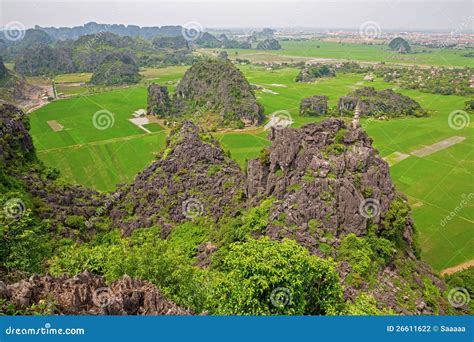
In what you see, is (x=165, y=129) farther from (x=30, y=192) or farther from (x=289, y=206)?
(x=289, y=206)

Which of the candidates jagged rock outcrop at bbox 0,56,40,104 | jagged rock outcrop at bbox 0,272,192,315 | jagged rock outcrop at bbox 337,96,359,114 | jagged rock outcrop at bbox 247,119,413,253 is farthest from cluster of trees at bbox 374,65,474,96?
jagged rock outcrop at bbox 0,272,192,315

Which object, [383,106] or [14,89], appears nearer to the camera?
[383,106]

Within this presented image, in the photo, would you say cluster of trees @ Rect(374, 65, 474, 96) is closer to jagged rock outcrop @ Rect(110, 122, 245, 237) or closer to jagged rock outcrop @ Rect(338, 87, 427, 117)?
jagged rock outcrop @ Rect(338, 87, 427, 117)

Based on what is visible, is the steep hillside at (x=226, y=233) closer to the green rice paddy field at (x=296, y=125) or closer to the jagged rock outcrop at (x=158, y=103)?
the green rice paddy field at (x=296, y=125)

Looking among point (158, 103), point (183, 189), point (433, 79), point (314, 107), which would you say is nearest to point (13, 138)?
point (183, 189)

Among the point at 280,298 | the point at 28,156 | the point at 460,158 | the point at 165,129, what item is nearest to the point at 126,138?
the point at 165,129

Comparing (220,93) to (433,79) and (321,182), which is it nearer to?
(321,182)

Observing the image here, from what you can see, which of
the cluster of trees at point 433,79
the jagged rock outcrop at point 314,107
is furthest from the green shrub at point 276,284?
the cluster of trees at point 433,79
